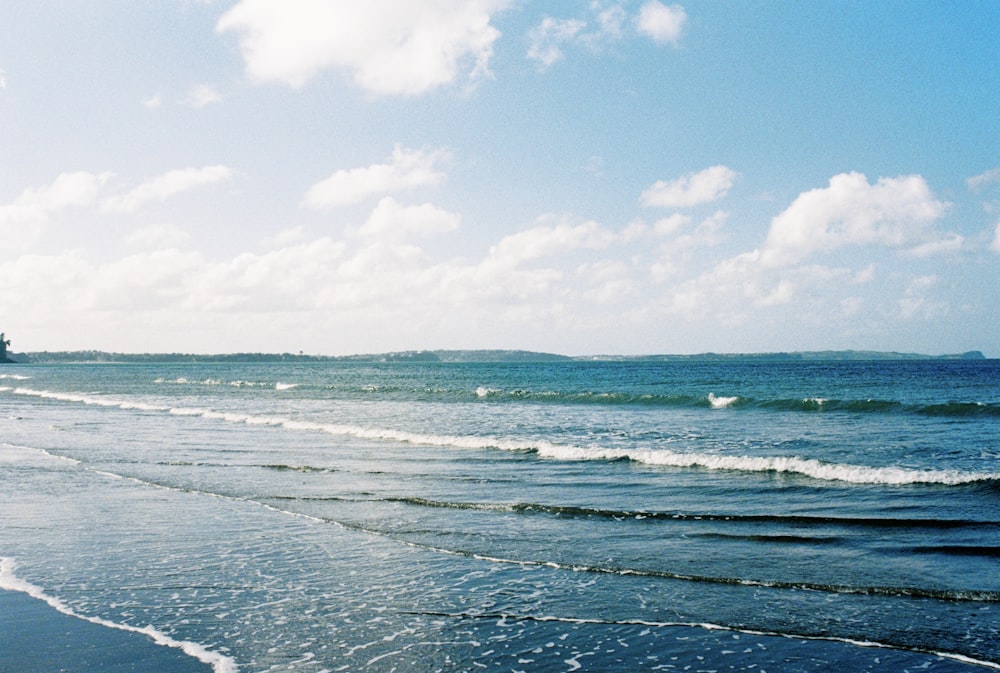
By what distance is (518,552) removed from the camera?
11656 millimetres

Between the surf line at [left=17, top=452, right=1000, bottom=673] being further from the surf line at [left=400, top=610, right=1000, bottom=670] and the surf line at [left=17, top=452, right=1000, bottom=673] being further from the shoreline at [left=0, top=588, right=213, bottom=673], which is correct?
the shoreline at [left=0, top=588, right=213, bottom=673]

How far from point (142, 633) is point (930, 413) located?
38.0 metres

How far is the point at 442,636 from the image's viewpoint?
8.12 m

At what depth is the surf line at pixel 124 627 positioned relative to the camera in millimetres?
7402

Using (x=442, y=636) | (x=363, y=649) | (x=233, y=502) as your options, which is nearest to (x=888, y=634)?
(x=442, y=636)

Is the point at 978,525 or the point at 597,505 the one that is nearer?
the point at 978,525

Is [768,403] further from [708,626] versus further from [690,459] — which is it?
[708,626]

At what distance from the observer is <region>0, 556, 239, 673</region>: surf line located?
24.3 feet

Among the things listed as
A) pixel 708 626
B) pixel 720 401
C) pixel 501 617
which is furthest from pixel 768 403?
pixel 501 617

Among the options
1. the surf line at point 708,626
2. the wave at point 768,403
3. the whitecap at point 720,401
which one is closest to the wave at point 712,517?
the surf line at point 708,626

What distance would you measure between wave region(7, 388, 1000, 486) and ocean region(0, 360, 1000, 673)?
113 millimetres

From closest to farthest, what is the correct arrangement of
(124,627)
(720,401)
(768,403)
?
(124,627) → (768,403) → (720,401)

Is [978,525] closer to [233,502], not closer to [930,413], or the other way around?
[233,502]

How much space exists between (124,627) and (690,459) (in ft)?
53.3
